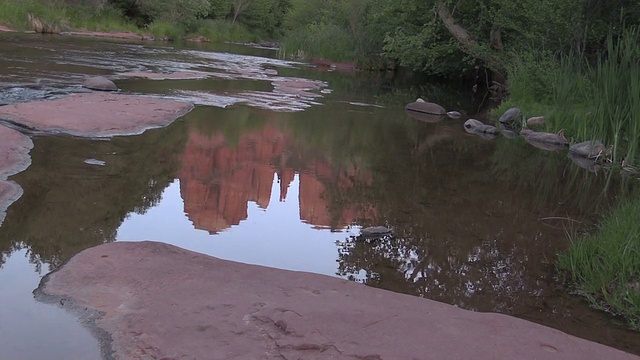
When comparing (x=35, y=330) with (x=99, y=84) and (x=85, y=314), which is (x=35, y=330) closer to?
(x=85, y=314)

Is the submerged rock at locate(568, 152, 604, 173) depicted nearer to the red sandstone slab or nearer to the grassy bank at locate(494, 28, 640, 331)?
the grassy bank at locate(494, 28, 640, 331)

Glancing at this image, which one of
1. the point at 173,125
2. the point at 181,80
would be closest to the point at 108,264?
the point at 173,125

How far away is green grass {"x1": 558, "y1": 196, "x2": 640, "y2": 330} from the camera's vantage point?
449 centimetres

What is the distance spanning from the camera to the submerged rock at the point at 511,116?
15102mm

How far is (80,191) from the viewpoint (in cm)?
581

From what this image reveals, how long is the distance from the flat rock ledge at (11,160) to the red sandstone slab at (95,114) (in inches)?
35.9

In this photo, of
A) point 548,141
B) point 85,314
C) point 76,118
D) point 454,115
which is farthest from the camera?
point 454,115

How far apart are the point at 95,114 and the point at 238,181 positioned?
323 cm

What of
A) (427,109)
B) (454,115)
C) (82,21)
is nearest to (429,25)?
(427,109)

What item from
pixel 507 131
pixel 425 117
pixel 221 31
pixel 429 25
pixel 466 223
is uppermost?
pixel 429 25

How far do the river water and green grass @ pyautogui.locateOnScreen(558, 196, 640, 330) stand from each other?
0.11 metres

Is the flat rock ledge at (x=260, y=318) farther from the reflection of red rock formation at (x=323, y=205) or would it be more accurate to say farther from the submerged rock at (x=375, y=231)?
the reflection of red rock formation at (x=323, y=205)

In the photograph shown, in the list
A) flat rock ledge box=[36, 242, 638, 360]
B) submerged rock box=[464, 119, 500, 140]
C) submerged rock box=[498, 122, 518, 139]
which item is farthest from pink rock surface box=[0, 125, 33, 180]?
submerged rock box=[498, 122, 518, 139]

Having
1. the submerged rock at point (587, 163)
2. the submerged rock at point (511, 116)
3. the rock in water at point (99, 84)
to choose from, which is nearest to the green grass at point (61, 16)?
the rock in water at point (99, 84)
